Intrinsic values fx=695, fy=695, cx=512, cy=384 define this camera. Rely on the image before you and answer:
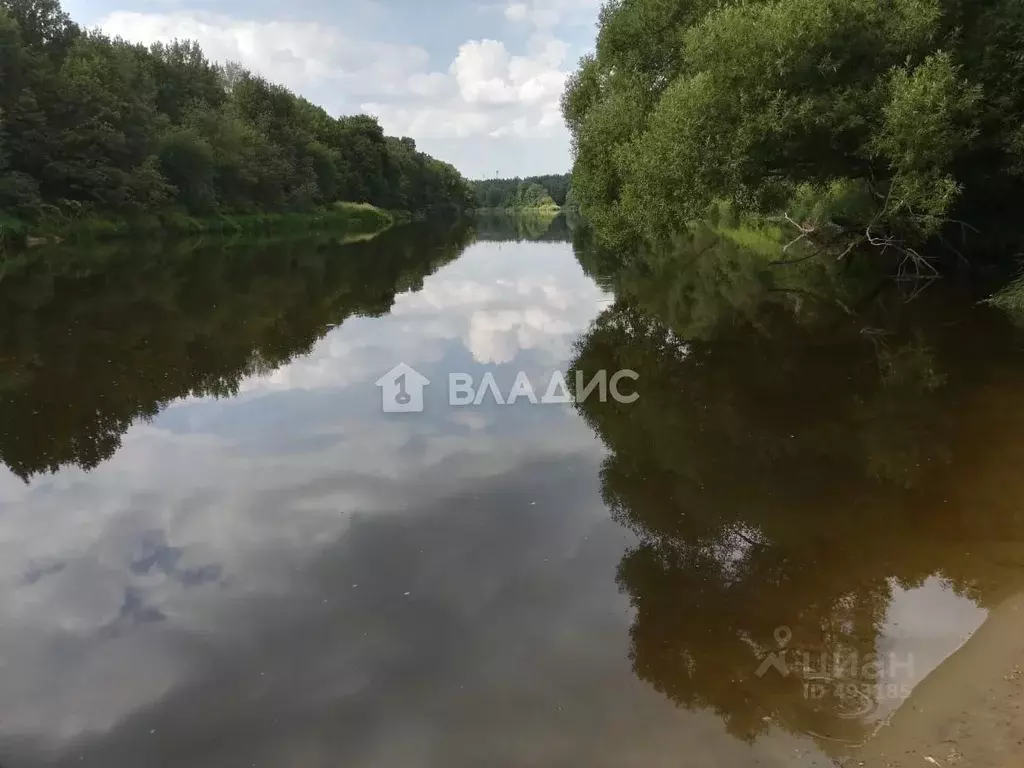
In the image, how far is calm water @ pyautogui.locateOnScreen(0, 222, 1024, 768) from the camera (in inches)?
185

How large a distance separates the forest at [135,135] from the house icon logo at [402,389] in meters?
30.3

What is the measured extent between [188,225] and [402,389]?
149ft

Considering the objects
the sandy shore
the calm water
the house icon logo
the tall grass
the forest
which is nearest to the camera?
the sandy shore

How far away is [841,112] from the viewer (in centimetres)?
1806

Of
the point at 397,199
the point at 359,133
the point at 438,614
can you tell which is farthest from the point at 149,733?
the point at 397,199

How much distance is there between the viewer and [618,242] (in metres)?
25.5

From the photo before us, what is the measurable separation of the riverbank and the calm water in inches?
1033
